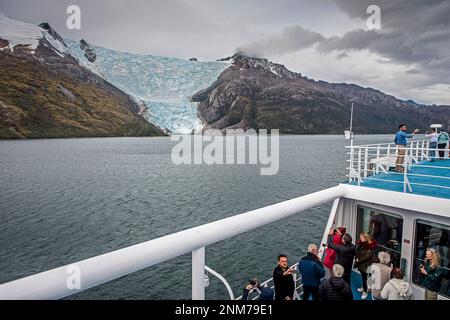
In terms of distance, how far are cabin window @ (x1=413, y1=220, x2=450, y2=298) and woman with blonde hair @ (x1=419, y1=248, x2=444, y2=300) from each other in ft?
3.35

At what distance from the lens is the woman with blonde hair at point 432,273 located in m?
6.19

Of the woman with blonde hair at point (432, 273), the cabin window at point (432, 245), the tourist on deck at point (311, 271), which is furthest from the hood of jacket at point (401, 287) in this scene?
the cabin window at point (432, 245)

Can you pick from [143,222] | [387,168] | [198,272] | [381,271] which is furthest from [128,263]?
[143,222]

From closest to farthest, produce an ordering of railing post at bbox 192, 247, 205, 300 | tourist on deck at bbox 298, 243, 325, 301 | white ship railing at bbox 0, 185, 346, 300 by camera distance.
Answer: white ship railing at bbox 0, 185, 346, 300, railing post at bbox 192, 247, 205, 300, tourist on deck at bbox 298, 243, 325, 301

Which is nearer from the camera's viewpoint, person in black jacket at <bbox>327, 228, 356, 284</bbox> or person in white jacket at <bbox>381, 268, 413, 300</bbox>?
person in white jacket at <bbox>381, 268, 413, 300</bbox>

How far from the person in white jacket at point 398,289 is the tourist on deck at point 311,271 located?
4.23ft

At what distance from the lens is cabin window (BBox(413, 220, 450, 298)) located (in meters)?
7.46

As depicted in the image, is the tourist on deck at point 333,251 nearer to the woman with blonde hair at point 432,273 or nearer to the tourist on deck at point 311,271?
the tourist on deck at point 311,271

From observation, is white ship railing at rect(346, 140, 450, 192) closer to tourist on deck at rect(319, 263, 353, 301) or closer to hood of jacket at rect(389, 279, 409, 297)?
hood of jacket at rect(389, 279, 409, 297)

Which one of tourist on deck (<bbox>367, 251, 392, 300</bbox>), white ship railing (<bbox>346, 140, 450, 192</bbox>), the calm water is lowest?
the calm water

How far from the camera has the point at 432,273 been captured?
21.0 ft

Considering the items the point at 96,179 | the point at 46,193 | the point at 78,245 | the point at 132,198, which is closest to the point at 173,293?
the point at 78,245

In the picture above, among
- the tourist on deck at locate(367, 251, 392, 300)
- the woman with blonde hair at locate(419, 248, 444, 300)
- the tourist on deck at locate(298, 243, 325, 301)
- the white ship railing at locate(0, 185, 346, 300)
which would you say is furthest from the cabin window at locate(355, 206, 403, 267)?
the white ship railing at locate(0, 185, 346, 300)

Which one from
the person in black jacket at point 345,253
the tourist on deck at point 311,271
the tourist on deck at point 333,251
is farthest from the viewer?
the tourist on deck at point 333,251
